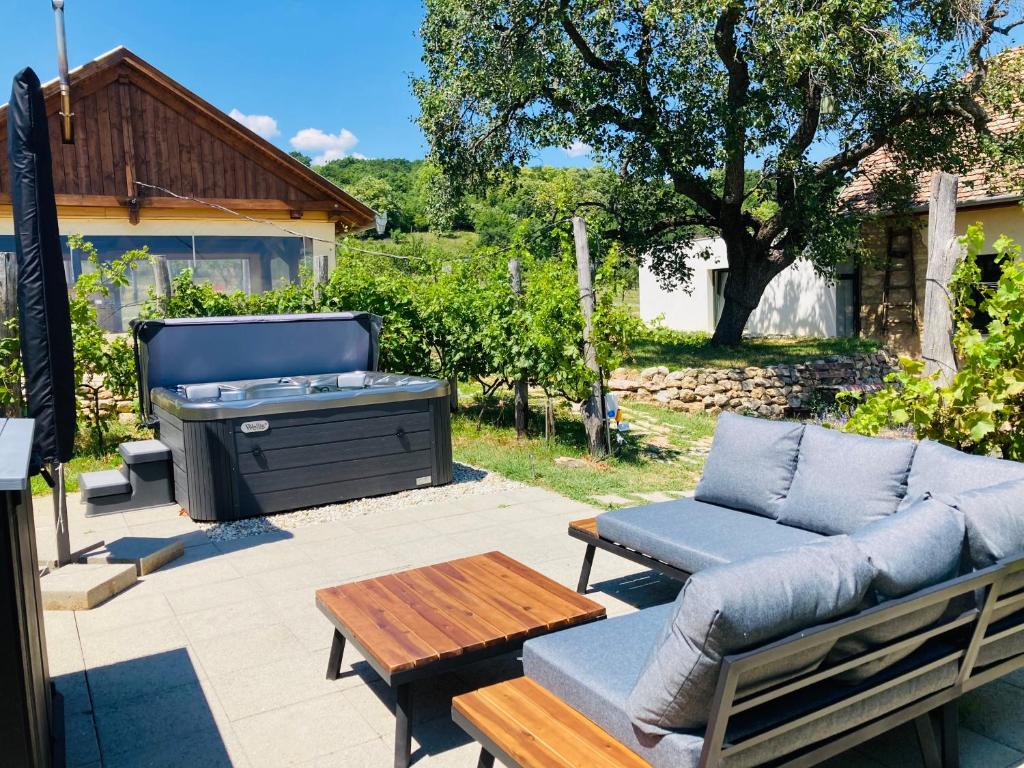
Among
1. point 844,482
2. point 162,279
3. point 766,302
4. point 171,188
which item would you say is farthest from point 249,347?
point 766,302

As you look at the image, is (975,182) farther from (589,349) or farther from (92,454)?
(92,454)

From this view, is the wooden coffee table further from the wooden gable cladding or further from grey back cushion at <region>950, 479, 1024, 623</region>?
the wooden gable cladding

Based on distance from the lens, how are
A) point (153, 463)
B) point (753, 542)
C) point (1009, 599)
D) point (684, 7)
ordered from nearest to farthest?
point (1009, 599), point (753, 542), point (153, 463), point (684, 7)

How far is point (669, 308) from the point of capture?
2122cm

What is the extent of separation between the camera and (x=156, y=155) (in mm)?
12125

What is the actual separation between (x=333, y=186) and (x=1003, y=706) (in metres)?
12.2

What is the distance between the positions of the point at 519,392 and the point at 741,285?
7170mm

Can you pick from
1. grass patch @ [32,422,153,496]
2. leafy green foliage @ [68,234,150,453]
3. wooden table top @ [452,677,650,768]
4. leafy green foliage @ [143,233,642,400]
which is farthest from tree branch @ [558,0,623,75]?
wooden table top @ [452,677,650,768]

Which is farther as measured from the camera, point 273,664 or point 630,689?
point 273,664

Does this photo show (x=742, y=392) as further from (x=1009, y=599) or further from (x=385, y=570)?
(x=1009, y=599)

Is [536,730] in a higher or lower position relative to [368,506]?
higher

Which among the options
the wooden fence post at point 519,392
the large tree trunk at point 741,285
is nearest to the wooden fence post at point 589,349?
the wooden fence post at point 519,392

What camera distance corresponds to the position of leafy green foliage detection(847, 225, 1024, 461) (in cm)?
413

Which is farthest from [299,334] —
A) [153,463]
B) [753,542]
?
[753,542]
